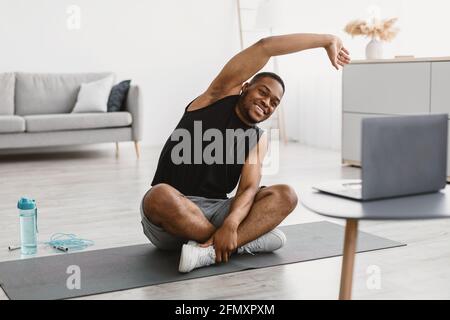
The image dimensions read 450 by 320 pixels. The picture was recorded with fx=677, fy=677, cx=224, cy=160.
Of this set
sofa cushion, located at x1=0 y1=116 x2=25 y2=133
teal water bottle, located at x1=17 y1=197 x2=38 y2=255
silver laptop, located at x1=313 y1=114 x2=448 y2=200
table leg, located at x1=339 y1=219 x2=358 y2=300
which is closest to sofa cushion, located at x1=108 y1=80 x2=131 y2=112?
sofa cushion, located at x1=0 y1=116 x2=25 y2=133

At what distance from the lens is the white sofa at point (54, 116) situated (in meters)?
5.98

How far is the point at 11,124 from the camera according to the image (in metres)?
5.89

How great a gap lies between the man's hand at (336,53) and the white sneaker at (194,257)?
0.89 metres

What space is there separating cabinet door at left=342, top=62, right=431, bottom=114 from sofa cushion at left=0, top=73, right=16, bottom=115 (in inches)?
120

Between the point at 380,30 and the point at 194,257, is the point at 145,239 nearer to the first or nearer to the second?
the point at 194,257

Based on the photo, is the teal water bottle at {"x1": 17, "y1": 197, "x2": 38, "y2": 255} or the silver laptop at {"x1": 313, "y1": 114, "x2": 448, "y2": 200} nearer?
the silver laptop at {"x1": 313, "y1": 114, "x2": 448, "y2": 200}

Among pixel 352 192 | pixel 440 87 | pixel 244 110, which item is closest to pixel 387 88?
pixel 440 87

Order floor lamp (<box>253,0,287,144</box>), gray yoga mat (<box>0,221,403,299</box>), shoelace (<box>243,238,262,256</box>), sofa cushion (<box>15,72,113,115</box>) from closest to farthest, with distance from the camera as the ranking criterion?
gray yoga mat (<box>0,221,403,299</box>) → shoelace (<box>243,238,262,256</box>) → sofa cushion (<box>15,72,113,115</box>) → floor lamp (<box>253,0,287,144</box>)

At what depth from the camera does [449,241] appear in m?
3.17

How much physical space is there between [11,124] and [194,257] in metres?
3.74

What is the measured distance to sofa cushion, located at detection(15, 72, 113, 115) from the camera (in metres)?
6.41

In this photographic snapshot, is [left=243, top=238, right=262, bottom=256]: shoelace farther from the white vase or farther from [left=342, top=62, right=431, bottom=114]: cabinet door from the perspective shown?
the white vase

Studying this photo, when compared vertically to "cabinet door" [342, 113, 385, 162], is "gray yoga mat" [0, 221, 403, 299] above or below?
below
